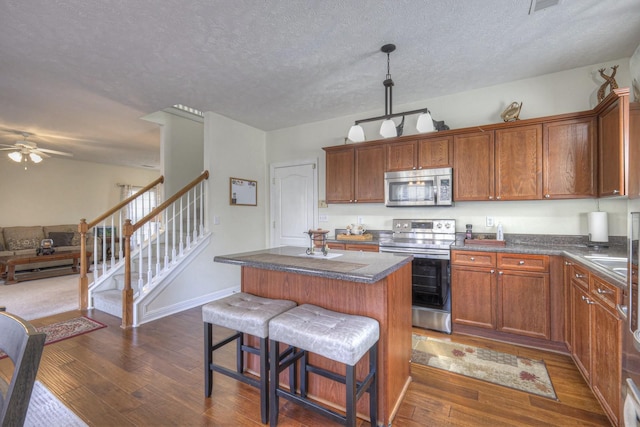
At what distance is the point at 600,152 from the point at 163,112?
18.1 feet

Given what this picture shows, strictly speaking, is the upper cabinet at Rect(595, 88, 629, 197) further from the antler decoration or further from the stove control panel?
the stove control panel

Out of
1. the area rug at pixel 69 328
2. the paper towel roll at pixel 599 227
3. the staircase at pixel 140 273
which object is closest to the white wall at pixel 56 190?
the staircase at pixel 140 273

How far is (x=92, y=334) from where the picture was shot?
3.01 metres

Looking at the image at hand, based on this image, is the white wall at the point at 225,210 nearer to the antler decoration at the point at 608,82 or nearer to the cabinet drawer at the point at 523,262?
the cabinet drawer at the point at 523,262

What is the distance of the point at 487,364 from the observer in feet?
7.90

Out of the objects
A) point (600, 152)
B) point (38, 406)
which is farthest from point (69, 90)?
point (600, 152)

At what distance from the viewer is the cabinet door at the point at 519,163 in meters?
2.87

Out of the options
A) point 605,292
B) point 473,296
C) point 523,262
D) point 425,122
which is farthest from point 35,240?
point 605,292

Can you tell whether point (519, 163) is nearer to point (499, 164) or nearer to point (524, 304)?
point (499, 164)

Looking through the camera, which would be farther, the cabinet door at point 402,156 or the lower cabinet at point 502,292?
the cabinet door at point 402,156

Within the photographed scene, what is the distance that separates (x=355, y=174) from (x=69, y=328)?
3779mm

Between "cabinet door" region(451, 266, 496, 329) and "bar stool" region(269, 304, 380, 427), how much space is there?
1701 mm

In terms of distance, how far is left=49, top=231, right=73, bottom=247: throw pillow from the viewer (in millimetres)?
6414

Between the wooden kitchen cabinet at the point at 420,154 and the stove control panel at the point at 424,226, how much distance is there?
0.69m
